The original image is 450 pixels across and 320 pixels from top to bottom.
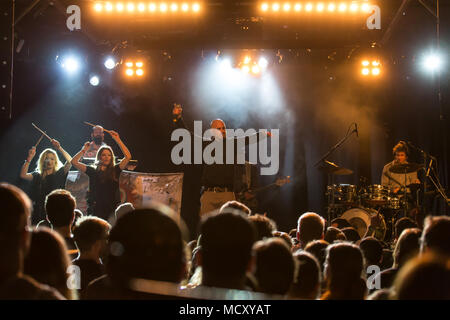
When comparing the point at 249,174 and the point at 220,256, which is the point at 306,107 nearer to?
the point at 249,174

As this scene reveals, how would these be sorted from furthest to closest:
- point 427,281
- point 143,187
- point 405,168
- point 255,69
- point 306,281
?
point 255,69 < point 143,187 < point 405,168 < point 306,281 < point 427,281

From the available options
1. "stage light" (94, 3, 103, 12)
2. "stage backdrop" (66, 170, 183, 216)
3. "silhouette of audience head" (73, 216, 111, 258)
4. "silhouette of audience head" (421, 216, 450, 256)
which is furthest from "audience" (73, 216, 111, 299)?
"stage backdrop" (66, 170, 183, 216)

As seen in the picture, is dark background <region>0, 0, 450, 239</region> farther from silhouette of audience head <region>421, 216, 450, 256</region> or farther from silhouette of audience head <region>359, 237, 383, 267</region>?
silhouette of audience head <region>421, 216, 450, 256</region>

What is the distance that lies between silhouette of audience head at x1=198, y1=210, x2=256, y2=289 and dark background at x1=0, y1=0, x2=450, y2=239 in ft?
27.2

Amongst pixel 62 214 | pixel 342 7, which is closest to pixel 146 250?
pixel 62 214

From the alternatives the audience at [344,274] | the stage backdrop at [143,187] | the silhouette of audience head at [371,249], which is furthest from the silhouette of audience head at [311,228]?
the stage backdrop at [143,187]

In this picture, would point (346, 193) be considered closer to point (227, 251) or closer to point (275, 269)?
point (275, 269)

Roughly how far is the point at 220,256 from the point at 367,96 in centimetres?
967

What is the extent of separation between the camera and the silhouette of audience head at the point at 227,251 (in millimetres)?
1968

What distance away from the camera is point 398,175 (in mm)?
9555

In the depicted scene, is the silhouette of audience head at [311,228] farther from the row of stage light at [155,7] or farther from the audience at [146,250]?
the row of stage light at [155,7]

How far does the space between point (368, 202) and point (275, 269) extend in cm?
717

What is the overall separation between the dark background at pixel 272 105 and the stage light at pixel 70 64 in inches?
6.9
